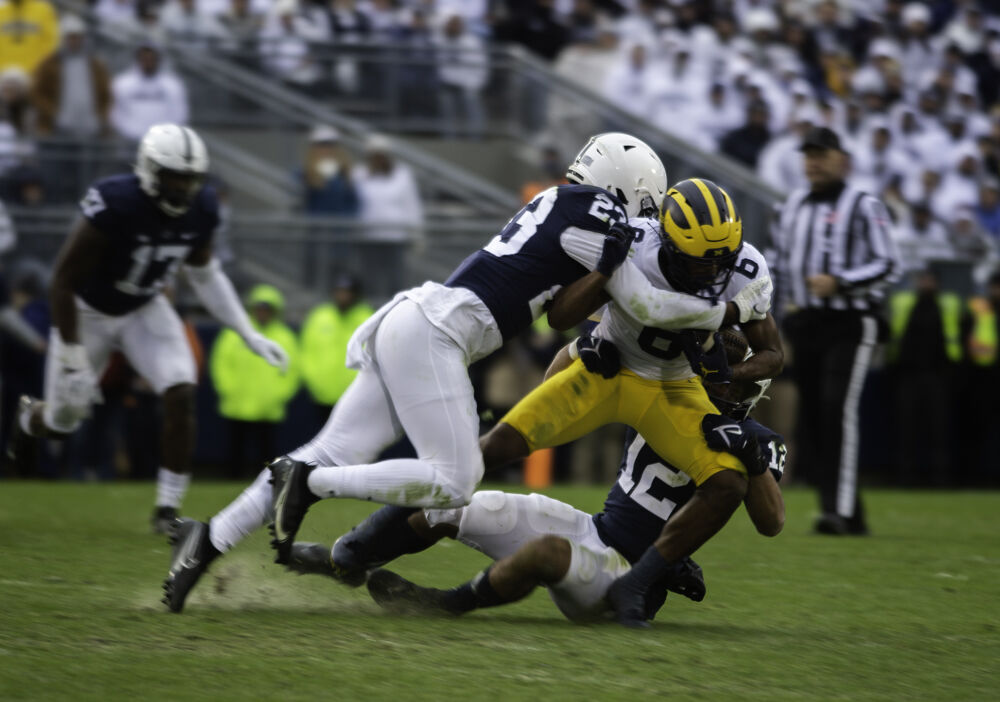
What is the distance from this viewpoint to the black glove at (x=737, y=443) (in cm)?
480

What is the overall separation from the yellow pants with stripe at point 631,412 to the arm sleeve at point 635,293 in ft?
1.12

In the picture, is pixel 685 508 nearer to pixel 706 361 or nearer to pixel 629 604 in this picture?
pixel 629 604

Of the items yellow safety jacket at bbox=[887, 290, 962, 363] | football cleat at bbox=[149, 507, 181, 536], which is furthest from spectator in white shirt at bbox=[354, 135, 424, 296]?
football cleat at bbox=[149, 507, 181, 536]

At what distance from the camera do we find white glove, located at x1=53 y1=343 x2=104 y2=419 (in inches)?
255

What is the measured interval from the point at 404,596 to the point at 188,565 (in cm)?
70

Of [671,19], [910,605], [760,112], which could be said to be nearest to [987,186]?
[760,112]

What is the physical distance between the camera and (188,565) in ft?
15.3

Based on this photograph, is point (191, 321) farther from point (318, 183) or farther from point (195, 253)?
point (195, 253)

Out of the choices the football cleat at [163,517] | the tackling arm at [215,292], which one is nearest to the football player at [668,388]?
the tackling arm at [215,292]

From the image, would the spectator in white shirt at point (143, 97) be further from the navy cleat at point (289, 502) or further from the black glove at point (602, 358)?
the navy cleat at point (289, 502)

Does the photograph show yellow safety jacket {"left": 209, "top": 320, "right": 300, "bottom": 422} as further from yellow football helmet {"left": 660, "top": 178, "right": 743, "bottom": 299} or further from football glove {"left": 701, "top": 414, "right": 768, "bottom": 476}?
football glove {"left": 701, "top": 414, "right": 768, "bottom": 476}

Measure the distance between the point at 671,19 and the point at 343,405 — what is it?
1101 centimetres

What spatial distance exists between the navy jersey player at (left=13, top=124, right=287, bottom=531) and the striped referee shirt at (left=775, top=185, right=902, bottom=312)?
282cm

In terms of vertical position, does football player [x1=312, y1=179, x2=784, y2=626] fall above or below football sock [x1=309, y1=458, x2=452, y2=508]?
above
